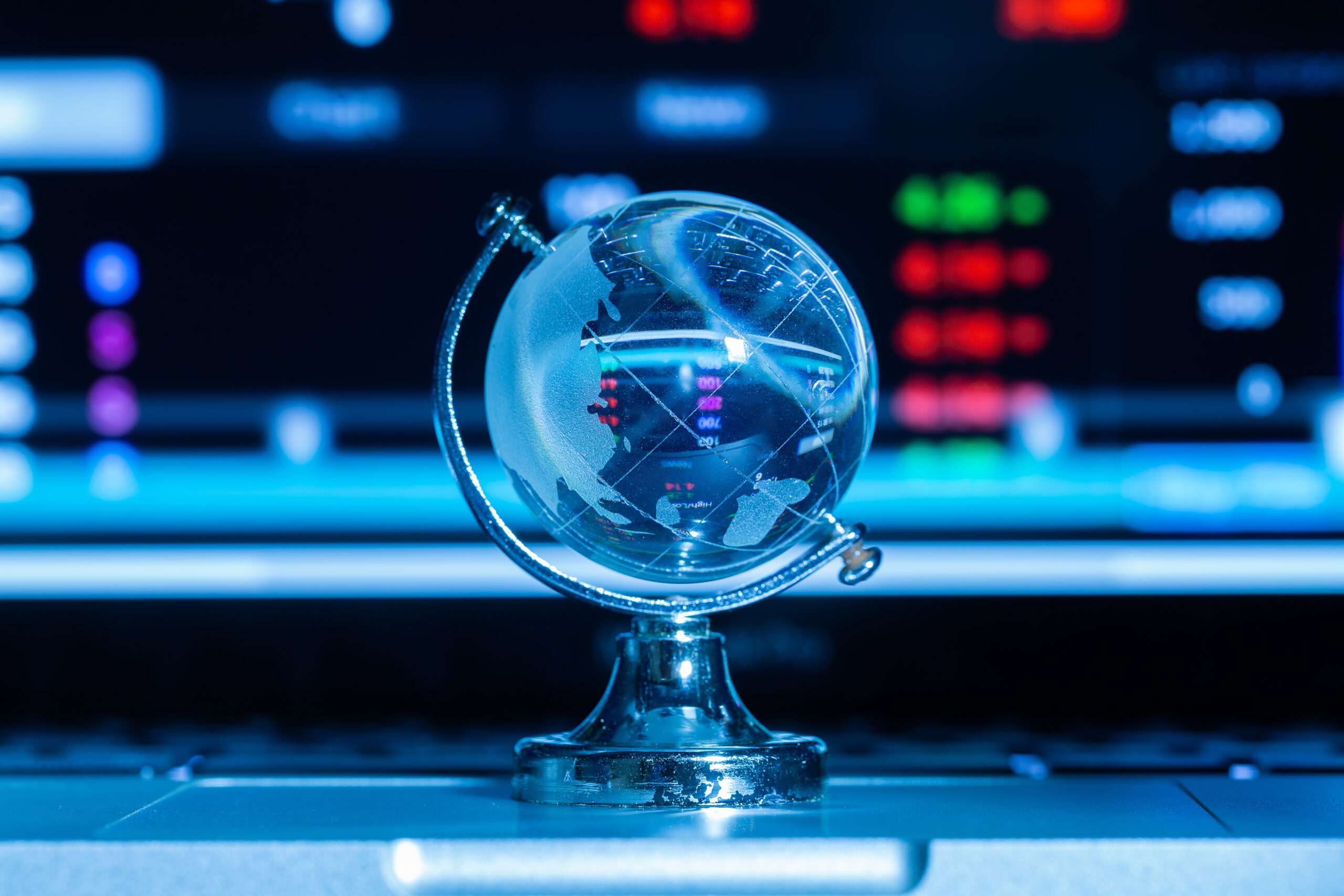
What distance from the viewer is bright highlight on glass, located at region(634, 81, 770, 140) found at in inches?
56.3

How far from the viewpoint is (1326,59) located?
1.41m

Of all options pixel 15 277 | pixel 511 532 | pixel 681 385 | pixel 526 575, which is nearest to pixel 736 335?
pixel 681 385

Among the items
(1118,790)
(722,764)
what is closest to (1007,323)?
(1118,790)

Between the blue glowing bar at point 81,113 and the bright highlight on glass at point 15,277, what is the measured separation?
10 cm

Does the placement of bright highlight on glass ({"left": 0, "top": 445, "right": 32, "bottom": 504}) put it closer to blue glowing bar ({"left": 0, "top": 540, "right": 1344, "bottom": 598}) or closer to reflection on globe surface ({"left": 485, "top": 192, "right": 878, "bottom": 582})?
blue glowing bar ({"left": 0, "top": 540, "right": 1344, "bottom": 598})

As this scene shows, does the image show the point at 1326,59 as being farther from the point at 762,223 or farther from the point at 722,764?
the point at 722,764

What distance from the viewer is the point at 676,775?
0.61 m

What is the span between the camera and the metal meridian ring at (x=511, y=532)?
63cm

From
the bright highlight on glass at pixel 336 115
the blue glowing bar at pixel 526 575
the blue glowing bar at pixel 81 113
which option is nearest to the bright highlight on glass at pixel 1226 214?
the blue glowing bar at pixel 526 575

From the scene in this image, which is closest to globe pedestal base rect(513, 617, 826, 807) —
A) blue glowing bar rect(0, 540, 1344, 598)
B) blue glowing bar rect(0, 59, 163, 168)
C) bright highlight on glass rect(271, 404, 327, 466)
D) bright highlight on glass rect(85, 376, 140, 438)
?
blue glowing bar rect(0, 540, 1344, 598)

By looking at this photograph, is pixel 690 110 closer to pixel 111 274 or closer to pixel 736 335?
pixel 111 274

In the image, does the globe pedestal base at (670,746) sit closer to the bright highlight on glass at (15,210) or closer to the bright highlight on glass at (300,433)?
the bright highlight on glass at (300,433)

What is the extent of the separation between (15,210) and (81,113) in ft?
0.43

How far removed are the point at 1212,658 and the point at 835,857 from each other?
1.02m
